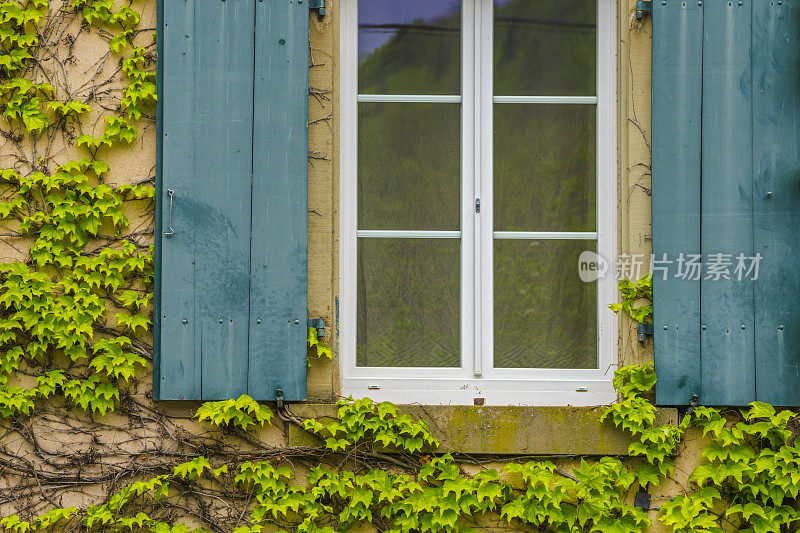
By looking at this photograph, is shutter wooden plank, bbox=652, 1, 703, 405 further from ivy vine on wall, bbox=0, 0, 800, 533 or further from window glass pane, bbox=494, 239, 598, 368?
window glass pane, bbox=494, 239, 598, 368

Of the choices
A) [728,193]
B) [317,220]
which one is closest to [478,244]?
[317,220]

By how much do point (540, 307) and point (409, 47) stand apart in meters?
1.23

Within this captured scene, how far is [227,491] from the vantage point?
2.85 metres

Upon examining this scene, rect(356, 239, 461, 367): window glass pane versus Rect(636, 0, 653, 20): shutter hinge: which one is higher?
Rect(636, 0, 653, 20): shutter hinge

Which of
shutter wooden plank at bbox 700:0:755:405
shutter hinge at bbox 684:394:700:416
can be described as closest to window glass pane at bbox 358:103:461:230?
shutter wooden plank at bbox 700:0:755:405

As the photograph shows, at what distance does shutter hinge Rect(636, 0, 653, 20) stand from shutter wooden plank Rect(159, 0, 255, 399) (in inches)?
60.8

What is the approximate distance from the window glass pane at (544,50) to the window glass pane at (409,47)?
193 mm

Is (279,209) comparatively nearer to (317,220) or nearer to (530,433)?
(317,220)

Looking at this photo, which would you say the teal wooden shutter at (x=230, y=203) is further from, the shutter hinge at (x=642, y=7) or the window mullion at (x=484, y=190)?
the shutter hinge at (x=642, y=7)

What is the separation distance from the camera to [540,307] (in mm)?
2988

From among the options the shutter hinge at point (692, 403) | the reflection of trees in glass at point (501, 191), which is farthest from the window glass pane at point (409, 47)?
the shutter hinge at point (692, 403)

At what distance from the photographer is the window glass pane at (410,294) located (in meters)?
2.99

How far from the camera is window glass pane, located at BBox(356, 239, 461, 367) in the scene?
299 centimetres

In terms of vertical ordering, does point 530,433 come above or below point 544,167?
below
